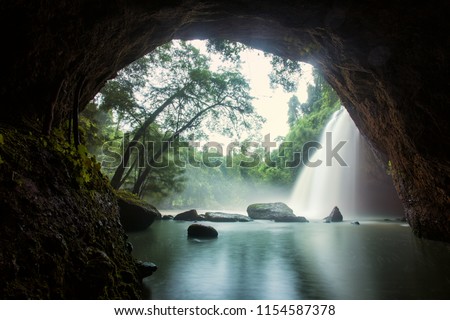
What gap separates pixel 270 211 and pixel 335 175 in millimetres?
11935

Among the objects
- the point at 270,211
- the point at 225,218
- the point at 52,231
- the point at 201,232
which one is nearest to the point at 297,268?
the point at 52,231

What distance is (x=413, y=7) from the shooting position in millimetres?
6793

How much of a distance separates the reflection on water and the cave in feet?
5.06

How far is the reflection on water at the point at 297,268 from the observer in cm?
566

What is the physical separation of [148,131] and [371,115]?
16.0 m

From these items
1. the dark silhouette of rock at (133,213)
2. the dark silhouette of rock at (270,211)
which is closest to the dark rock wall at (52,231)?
the dark silhouette of rock at (133,213)

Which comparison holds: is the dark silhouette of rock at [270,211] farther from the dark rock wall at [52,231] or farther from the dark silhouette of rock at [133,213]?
the dark rock wall at [52,231]

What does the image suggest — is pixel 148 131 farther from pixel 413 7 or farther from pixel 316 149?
pixel 316 149

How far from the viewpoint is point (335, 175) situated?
1244 inches

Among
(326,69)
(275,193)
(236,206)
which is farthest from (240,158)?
(326,69)

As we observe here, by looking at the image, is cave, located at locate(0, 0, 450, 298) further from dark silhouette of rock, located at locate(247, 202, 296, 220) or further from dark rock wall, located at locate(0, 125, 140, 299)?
dark silhouette of rock, located at locate(247, 202, 296, 220)

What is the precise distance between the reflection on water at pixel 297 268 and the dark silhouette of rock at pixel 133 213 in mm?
3149

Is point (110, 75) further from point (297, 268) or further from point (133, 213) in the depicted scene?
point (133, 213)

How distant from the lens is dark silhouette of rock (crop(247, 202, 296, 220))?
877 inches
